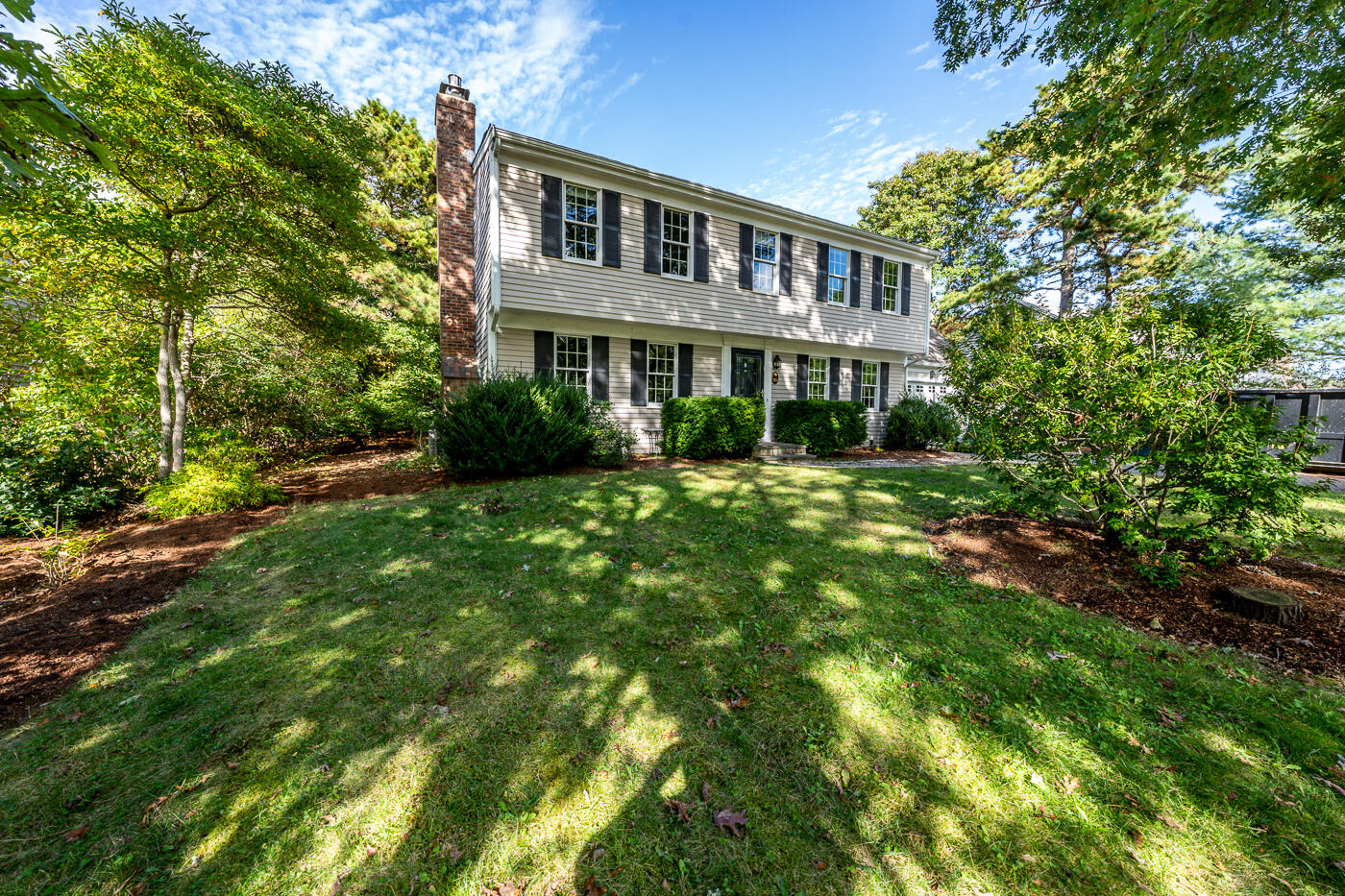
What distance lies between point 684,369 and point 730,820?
9955 mm

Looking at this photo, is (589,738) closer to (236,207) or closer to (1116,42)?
(1116,42)

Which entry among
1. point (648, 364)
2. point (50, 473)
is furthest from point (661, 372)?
point (50, 473)

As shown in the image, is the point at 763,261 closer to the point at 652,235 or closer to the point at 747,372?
the point at 747,372

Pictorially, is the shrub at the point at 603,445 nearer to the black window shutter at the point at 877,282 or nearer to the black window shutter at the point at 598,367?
the black window shutter at the point at 598,367

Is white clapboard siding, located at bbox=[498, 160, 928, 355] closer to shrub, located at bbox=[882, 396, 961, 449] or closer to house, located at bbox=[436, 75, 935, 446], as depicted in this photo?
house, located at bbox=[436, 75, 935, 446]

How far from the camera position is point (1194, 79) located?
4.51 metres

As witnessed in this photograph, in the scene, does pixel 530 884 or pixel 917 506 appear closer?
pixel 530 884

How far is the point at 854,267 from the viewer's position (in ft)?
43.0

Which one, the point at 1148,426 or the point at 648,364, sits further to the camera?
the point at 648,364

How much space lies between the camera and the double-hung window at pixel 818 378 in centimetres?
1337

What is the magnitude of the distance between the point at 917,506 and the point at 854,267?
31.1 ft

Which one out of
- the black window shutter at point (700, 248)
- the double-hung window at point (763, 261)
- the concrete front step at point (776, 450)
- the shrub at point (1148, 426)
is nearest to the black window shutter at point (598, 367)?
the black window shutter at point (700, 248)

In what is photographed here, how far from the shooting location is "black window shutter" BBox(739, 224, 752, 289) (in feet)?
36.8

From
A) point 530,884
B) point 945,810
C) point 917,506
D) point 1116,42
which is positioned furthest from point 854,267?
point 530,884
